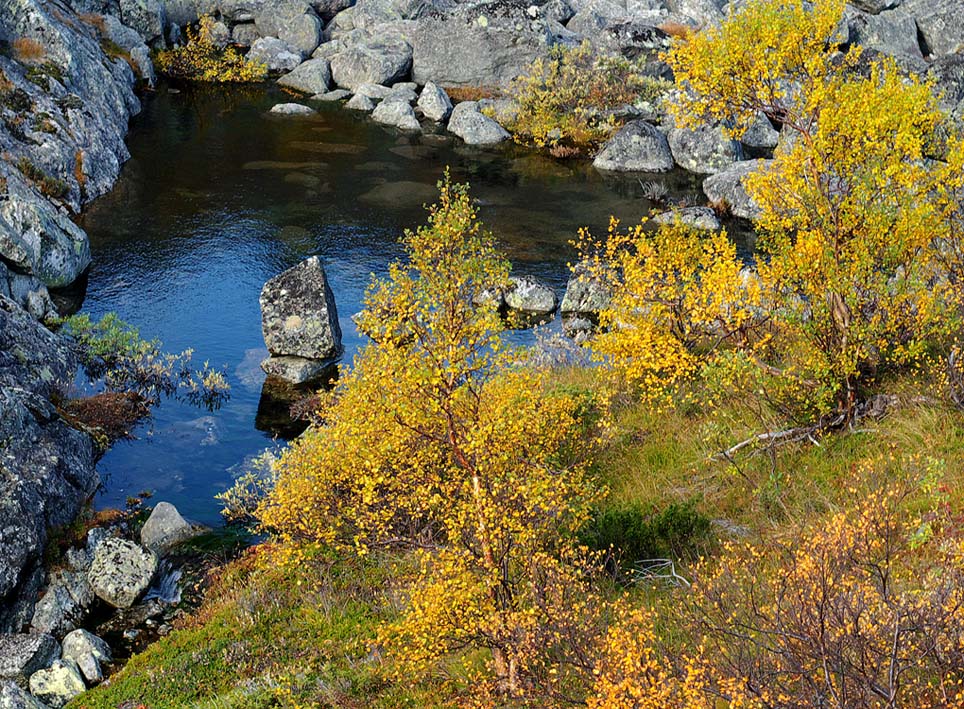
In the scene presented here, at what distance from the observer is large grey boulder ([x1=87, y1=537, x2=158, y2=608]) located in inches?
777

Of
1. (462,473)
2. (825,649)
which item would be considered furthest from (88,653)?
(825,649)

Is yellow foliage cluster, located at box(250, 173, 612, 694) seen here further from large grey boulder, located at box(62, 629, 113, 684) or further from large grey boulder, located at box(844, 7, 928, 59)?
large grey boulder, located at box(844, 7, 928, 59)

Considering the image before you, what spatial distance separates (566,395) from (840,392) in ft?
20.2

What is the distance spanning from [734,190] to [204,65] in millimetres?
34101

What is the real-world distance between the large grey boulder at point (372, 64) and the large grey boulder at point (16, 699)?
45.2 metres

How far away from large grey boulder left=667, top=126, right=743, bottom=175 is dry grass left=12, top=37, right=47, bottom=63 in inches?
1179

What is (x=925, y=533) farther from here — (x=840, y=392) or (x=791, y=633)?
(x=840, y=392)

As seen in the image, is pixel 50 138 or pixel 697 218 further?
pixel 50 138

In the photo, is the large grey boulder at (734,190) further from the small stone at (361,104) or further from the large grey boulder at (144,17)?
the large grey boulder at (144,17)

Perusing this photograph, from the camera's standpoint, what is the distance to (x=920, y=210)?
18.6 m

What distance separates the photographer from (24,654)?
58.6 feet

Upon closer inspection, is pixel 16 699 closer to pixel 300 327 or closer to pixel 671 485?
pixel 671 485

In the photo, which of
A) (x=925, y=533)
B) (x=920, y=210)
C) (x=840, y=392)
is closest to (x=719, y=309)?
(x=840, y=392)

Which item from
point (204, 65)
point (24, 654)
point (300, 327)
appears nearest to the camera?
point (24, 654)
